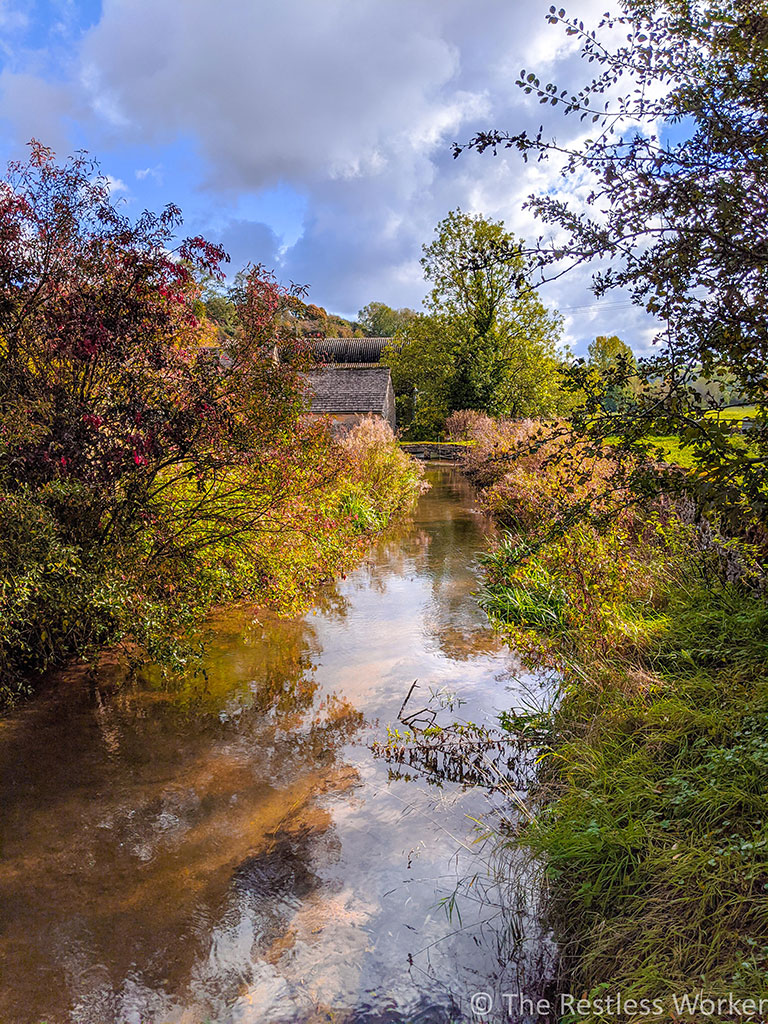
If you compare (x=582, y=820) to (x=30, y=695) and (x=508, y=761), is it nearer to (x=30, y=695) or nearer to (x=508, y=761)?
(x=508, y=761)

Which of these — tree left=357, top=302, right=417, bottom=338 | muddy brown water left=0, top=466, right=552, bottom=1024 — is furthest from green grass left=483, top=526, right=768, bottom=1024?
tree left=357, top=302, right=417, bottom=338

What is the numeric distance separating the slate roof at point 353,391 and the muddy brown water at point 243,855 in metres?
30.0

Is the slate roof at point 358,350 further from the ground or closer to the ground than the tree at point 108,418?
further from the ground

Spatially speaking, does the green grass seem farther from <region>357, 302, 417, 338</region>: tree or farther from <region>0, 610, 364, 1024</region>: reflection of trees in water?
<region>357, 302, 417, 338</region>: tree

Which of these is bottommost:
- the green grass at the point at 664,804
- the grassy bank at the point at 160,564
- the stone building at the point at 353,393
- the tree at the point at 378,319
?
the green grass at the point at 664,804

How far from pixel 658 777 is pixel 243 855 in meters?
2.76

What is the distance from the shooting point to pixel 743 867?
3.00 meters

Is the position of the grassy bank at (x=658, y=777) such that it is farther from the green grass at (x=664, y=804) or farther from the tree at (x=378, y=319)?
the tree at (x=378, y=319)

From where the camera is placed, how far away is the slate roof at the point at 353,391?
37281 mm

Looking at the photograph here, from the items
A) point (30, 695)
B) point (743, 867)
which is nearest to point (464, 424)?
point (30, 695)

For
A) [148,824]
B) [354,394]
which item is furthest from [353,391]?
[148,824]

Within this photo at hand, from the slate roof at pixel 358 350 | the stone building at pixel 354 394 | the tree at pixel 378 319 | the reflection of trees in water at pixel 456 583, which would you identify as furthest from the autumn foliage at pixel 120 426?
the tree at pixel 378 319

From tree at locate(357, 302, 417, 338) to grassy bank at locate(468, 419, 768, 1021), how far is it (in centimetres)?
8458

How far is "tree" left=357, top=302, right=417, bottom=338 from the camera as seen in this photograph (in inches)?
3546
